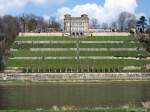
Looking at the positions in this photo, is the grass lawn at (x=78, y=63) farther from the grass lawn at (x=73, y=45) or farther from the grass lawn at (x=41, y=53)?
the grass lawn at (x=73, y=45)


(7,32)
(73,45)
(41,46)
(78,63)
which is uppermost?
(7,32)

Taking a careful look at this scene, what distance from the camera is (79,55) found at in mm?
94938

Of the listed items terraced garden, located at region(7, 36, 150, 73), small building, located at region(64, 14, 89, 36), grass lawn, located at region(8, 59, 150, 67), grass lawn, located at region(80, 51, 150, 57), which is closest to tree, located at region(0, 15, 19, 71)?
terraced garden, located at region(7, 36, 150, 73)

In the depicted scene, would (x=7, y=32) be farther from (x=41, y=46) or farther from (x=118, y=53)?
(x=118, y=53)

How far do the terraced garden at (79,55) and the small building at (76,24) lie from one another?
13995mm

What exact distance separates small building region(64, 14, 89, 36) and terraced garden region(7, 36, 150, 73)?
14.0 m

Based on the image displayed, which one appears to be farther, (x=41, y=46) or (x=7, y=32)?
(x=7, y=32)

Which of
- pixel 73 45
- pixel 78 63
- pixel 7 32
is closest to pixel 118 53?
pixel 73 45

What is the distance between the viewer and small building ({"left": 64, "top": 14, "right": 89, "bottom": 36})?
5103 inches

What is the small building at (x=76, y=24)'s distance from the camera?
12962cm

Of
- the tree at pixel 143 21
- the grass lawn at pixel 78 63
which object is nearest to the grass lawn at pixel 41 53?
the grass lawn at pixel 78 63

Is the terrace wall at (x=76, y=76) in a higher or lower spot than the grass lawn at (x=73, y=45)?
lower

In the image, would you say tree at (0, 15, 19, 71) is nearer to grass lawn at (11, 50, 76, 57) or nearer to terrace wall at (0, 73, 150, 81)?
grass lawn at (11, 50, 76, 57)

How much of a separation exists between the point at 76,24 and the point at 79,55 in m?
39.8
